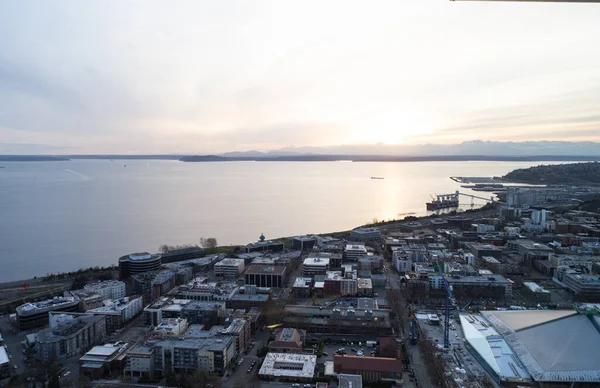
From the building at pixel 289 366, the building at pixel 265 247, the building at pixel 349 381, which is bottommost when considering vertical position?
the building at pixel 289 366

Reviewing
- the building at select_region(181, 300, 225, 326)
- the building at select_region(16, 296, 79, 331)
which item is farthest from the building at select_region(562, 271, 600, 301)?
the building at select_region(16, 296, 79, 331)

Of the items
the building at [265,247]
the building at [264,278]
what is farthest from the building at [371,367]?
the building at [265,247]

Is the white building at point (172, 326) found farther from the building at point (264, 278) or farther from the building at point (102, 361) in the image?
the building at point (264, 278)

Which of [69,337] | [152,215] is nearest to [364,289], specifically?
[69,337]

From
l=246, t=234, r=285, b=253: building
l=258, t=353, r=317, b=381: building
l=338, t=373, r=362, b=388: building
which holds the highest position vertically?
l=246, t=234, r=285, b=253: building

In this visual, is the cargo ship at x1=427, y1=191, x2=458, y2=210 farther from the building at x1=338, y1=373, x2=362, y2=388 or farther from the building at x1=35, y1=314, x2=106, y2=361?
the building at x1=35, y1=314, x2=106, y2=361

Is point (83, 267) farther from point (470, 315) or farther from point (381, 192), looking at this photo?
point (381, 192)

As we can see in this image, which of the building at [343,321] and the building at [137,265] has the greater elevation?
the building at [137,265]
